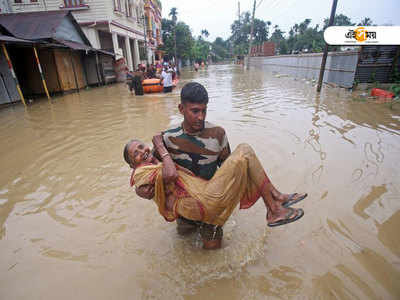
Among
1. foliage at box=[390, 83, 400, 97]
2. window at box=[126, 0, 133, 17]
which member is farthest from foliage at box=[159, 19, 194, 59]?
foliage at box=[390, 83, 400, 97]

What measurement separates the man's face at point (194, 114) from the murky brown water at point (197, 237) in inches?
51.2

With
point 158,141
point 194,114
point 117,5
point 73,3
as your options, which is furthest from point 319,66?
point 73,3

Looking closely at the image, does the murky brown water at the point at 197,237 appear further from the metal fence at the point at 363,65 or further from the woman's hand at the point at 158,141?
the metal fence at the point at 363,65

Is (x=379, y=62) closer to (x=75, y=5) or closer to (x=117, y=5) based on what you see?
(x=117, y=5)

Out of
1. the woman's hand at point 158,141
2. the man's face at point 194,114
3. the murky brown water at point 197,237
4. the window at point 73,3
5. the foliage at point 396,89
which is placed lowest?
the murky brown water at point 197,237

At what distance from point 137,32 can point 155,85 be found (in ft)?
51.0

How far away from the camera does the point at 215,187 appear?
169cm

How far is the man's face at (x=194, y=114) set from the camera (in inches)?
70.7

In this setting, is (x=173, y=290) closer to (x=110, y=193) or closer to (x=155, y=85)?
(x=110, y=193)

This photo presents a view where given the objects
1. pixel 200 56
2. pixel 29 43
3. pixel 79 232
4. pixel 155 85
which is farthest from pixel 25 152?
pixel 200 56

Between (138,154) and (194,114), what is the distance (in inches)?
24.4

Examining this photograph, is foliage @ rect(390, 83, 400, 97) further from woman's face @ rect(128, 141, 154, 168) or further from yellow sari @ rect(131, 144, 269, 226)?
woman's face @ rect(128, 141, 154, 168)

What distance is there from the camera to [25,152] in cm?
503

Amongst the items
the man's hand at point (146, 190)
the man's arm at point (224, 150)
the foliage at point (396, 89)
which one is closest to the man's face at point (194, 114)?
the man's arm at point (224, 150)
